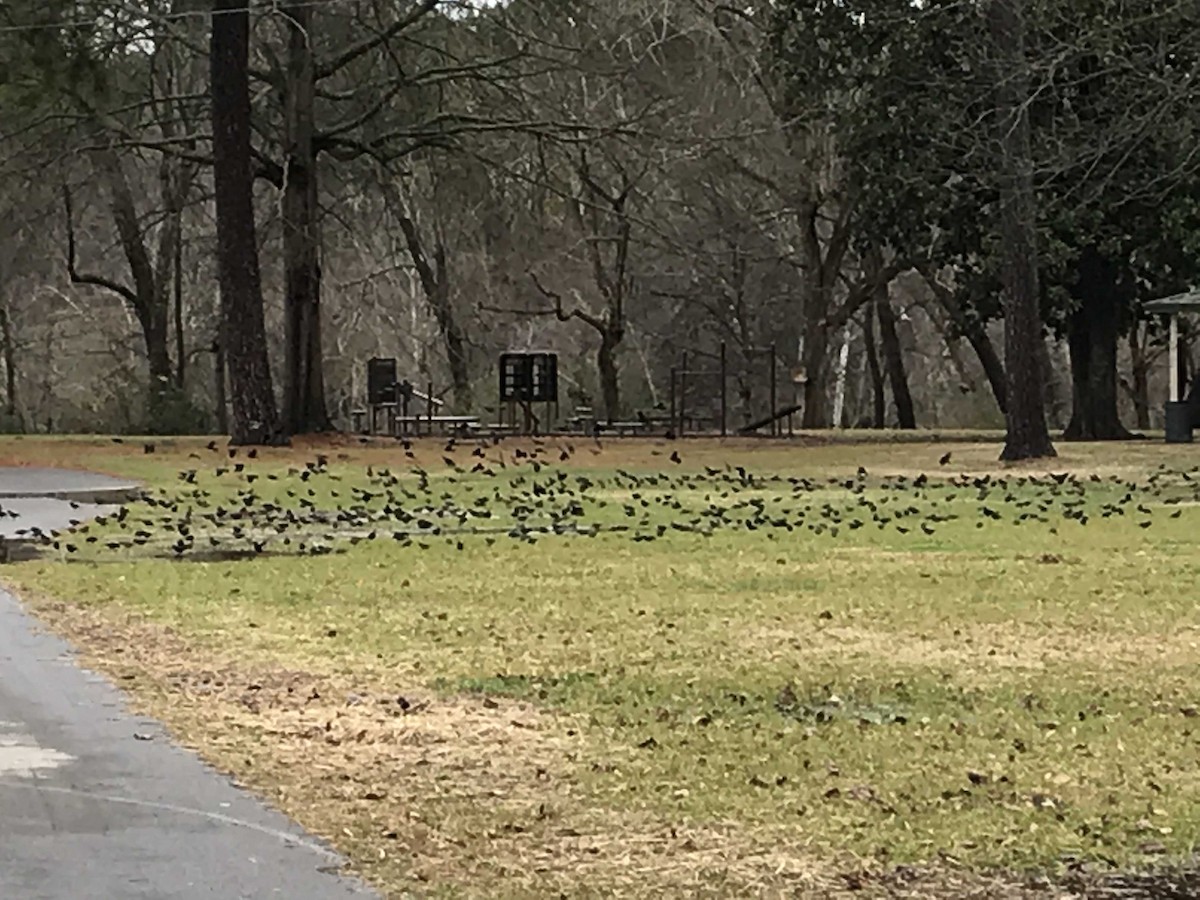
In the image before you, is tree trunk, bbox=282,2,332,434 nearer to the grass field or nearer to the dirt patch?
the grass field

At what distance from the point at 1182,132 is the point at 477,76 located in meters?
14.0

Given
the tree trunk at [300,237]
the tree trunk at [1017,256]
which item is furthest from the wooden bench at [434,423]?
the tree trunk at [1017,256]

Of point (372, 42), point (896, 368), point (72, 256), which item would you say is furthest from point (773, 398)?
point (72, 256)

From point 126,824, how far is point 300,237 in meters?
34.2

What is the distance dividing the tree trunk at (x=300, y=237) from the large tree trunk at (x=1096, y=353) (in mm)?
15424

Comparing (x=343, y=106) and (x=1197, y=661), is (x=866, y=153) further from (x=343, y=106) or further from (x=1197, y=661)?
(x=1197, y=661)

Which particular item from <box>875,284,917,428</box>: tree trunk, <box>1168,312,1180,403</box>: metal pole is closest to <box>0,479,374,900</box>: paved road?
<box>1168,312,1180,403</box>: metal pole

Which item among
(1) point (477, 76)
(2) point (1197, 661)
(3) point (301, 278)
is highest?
(1) point (477, 76)

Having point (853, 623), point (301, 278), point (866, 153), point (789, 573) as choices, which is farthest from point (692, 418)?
point (853, 623)

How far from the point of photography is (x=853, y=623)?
14344mm

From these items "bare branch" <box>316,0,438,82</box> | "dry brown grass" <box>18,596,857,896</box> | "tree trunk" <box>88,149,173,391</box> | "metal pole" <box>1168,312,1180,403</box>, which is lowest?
"dry brown grass" <box>18,596,857,896</box>

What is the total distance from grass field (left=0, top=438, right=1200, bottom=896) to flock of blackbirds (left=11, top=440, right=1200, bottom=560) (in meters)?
0.14

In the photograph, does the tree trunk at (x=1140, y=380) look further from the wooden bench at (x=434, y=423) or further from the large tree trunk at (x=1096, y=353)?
the wooden bench at (x=434, y=423)

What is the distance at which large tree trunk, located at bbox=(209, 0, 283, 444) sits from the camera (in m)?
38.6
